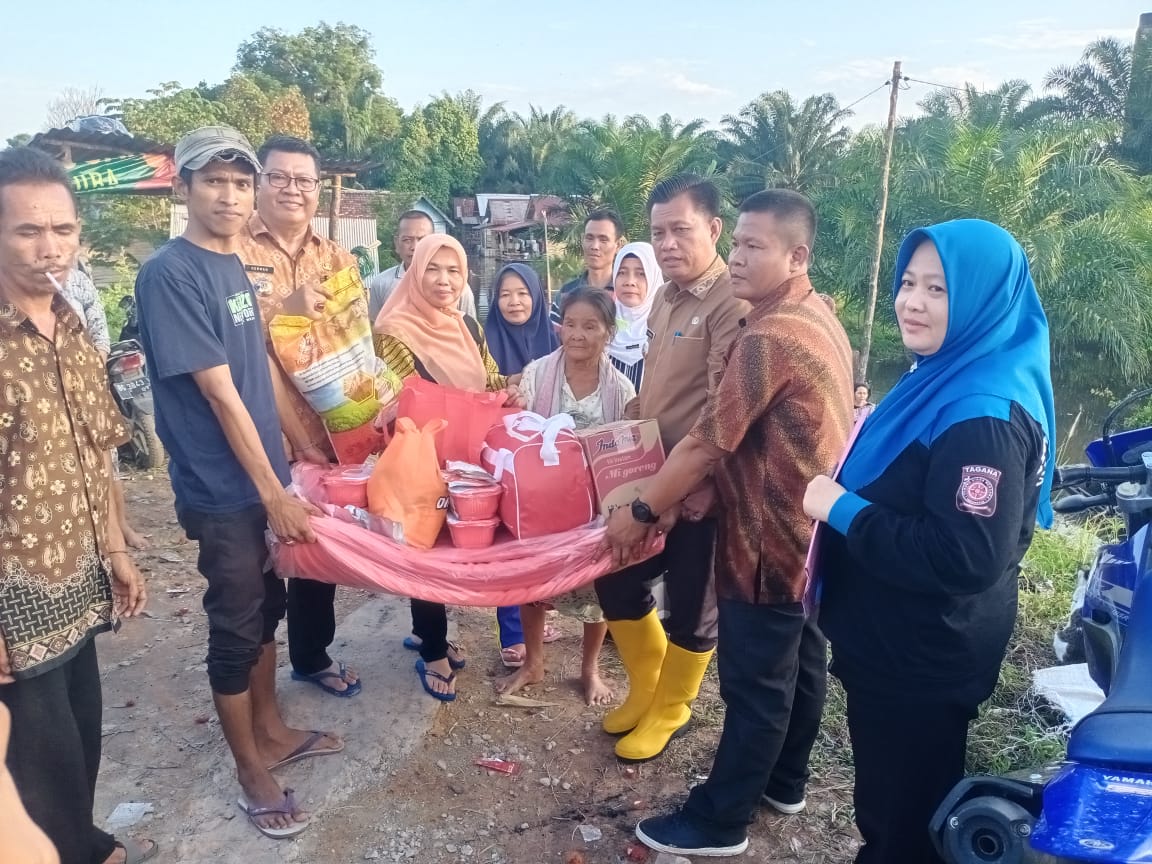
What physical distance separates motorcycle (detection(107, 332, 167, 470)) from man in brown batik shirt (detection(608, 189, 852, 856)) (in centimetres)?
523

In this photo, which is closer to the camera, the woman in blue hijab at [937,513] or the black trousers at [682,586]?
the woman in blue hijab at [937,513]

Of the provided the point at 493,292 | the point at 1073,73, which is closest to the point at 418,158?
the point at 1073,73

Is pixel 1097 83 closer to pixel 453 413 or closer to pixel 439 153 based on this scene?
pixel 439 153

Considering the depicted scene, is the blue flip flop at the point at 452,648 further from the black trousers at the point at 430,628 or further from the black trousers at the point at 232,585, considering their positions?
the black trousers at the point at 232,585

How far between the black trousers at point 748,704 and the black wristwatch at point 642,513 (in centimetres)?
32

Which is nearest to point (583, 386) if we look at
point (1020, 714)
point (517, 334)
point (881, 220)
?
point (517, 334)

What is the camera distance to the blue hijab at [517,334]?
3795mm

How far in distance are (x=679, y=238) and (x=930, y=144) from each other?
19.4m

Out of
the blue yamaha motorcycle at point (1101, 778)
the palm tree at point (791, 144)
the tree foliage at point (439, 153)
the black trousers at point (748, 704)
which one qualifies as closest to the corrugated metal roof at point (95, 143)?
the black trousers at point (748, 704)

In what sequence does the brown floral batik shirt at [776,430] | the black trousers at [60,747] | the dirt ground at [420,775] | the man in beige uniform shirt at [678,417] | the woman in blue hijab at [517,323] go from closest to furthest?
the black trousers at [60,747] < the brown floral batik shirt at [776,430] < the dirt ground at [420,775] < the man in beige uniform shirt at [678,417] < the woman in blue hijab at [517,323]

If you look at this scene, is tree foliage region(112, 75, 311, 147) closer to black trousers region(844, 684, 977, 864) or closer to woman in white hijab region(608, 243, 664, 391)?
woman in white hijab region(608, 243, 664, 391)

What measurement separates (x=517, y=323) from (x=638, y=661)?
168cm

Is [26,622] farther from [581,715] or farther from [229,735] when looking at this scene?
[581,715]

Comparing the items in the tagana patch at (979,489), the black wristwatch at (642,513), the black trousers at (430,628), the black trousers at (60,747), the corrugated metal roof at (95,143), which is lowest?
the black trousers at (430,628)
